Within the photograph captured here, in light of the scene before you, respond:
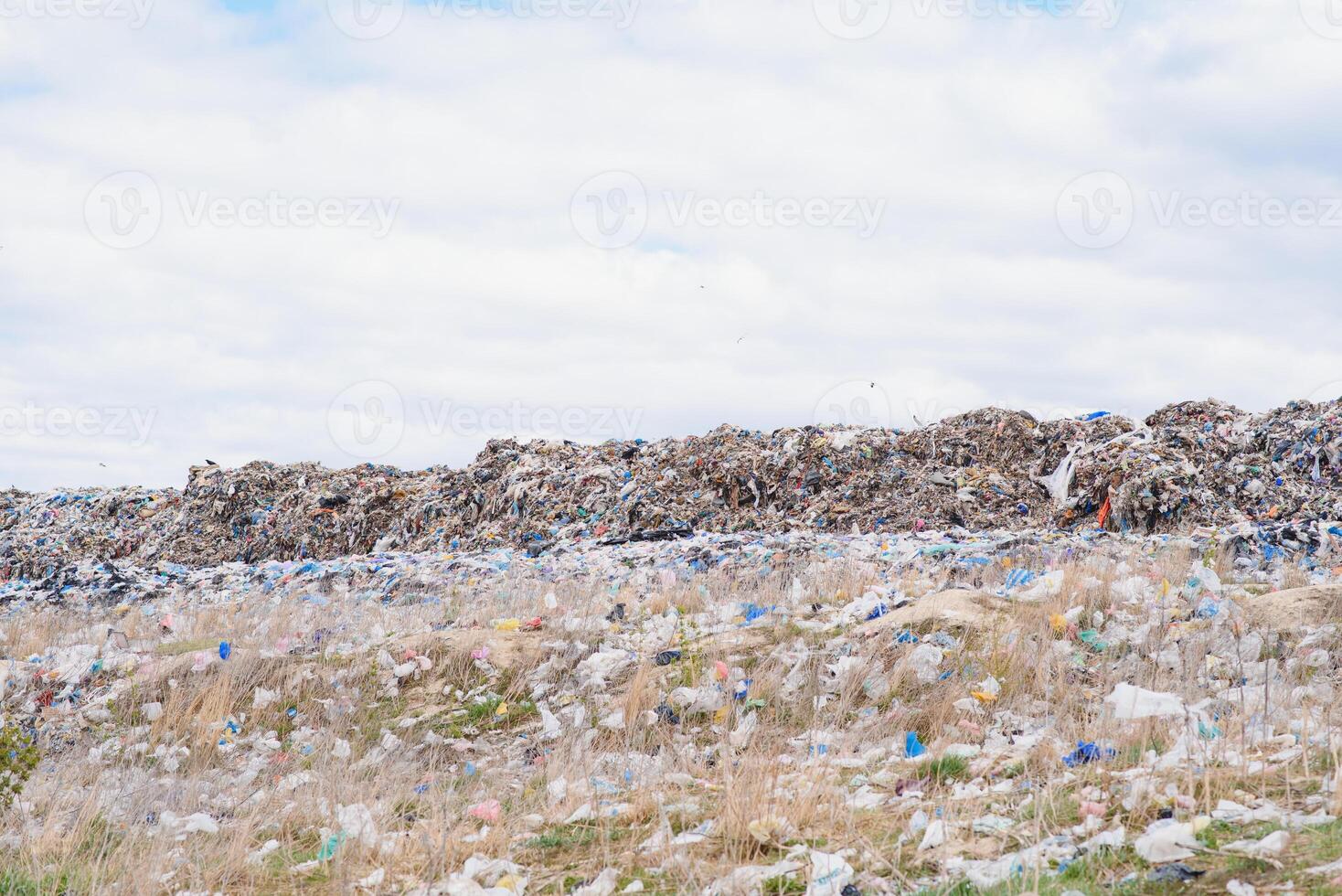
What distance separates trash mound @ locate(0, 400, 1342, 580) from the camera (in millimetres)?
12156

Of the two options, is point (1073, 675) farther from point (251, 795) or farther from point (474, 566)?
point (474, 566)

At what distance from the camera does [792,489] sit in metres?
14.2

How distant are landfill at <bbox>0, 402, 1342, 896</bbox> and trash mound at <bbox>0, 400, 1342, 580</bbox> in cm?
75

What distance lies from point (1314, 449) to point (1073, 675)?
980 centimetres

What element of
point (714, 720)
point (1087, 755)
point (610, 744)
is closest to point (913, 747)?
point (1087, 755)

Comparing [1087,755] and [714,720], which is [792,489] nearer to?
[714,720]

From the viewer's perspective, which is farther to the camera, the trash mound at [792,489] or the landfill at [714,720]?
the trash mound at [792,489]

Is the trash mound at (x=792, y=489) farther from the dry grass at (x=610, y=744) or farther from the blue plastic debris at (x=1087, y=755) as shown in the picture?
the blue plastic debris at (x=1087, y=755)

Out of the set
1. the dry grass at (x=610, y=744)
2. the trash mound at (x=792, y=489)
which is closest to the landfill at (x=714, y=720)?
the dry grass at (x=610, y=744)

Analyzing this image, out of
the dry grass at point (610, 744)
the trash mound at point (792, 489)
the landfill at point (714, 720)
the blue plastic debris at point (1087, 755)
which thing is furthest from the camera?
the trash mound at point (792, 489)

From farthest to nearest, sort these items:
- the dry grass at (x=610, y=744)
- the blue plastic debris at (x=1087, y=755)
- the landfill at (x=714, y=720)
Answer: the blue plastic debris at (x=1087, y=755) → the dry grass at (x=610, y=744) → the landfill at (x=714, y=720)

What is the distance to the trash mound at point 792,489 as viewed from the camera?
12156 mm

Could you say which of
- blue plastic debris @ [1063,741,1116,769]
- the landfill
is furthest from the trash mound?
blue plastic debris @ [1063,741,1116,769]

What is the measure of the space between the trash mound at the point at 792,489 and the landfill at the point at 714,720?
75cm
